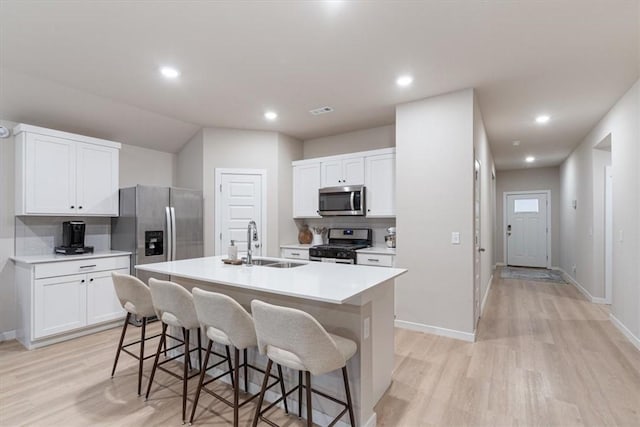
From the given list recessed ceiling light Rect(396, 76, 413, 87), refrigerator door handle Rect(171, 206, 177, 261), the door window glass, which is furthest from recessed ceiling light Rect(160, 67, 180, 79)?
the door window glass

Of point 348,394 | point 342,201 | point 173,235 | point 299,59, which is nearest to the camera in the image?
point 348,394

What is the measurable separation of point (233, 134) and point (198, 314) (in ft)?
11.3

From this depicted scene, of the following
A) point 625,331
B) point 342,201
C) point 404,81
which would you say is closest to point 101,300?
point 342,201

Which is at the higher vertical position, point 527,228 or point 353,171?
point 353,171

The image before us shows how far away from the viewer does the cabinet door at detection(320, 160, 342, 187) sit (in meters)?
4.64

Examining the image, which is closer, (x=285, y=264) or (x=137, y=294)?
(x=137, y=294)

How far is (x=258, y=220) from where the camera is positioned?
16.0ft

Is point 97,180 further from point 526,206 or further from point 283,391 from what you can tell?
point 526,206

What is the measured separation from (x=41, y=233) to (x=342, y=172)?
3787mm

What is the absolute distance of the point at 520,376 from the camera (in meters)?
2.60

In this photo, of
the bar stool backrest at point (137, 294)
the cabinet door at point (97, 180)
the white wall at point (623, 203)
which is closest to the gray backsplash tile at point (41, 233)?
the cabinet door at point (97, 180)

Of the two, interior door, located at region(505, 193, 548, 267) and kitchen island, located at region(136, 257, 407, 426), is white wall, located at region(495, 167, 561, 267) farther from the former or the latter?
kitchen island, located at region(136, 257, 407, 426)

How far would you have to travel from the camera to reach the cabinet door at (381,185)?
13.7 ft

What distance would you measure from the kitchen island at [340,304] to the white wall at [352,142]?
9.27 ft
